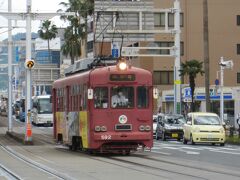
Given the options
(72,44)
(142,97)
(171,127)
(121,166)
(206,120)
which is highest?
(72,44)

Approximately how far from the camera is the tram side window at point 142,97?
25.5 metres

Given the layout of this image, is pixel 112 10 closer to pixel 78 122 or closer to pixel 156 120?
pixel 156 120

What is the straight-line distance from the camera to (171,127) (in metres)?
43.3

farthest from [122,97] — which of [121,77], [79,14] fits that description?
[79,14]

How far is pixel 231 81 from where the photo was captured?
257 feet

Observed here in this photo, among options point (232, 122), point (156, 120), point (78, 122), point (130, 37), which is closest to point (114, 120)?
point (78, 122)

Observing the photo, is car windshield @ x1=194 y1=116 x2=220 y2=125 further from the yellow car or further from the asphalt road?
the asphalt road

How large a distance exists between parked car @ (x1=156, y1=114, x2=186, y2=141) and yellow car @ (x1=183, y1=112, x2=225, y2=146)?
16.3 feet

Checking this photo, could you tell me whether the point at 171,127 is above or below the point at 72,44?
below

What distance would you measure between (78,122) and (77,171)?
778 centimetres

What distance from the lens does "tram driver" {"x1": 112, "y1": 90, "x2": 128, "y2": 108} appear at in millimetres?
25375

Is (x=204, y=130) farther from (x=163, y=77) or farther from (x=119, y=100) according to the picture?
(x=163, y=77)

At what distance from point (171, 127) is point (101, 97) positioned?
60.7 feet

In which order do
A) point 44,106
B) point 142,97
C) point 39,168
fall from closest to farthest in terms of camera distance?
point 39,168, point 142,97, point 44,106
